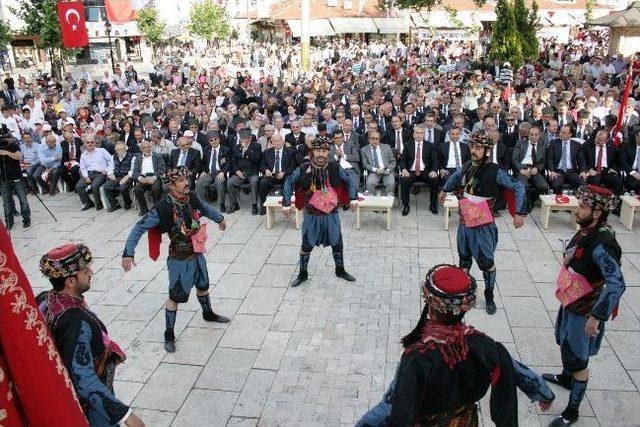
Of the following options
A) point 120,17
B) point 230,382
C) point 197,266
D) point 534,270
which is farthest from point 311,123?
point 120,17

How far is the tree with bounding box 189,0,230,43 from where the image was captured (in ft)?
132

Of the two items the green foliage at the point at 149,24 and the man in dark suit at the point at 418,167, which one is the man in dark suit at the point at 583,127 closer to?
the man in dark suit at the point at 418,167

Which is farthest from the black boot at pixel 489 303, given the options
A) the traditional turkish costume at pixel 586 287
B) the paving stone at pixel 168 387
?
the paving stone at pixel 168 387

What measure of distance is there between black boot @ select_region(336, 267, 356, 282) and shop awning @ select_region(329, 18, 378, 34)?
32936 millimetres

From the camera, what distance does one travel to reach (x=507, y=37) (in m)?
18.3

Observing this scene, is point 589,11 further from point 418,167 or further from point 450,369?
point 450,369

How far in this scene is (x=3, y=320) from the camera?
1.65 metres

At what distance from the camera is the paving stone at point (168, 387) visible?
4.73m

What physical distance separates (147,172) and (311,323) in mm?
5679

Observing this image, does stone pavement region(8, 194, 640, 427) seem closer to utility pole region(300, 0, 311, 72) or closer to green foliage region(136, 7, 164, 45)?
utility pole region(300, 0, 311, 72)

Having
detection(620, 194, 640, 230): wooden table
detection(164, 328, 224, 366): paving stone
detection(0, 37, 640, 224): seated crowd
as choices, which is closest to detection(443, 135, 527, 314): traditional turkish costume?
detection(0, 37, 640, 224): seated crowd

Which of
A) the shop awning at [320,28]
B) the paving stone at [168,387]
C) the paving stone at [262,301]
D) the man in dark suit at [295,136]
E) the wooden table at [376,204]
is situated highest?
the shop awning at [320,28]

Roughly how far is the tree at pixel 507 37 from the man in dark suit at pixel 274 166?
11645 mm

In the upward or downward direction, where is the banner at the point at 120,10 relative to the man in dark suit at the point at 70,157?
upward
